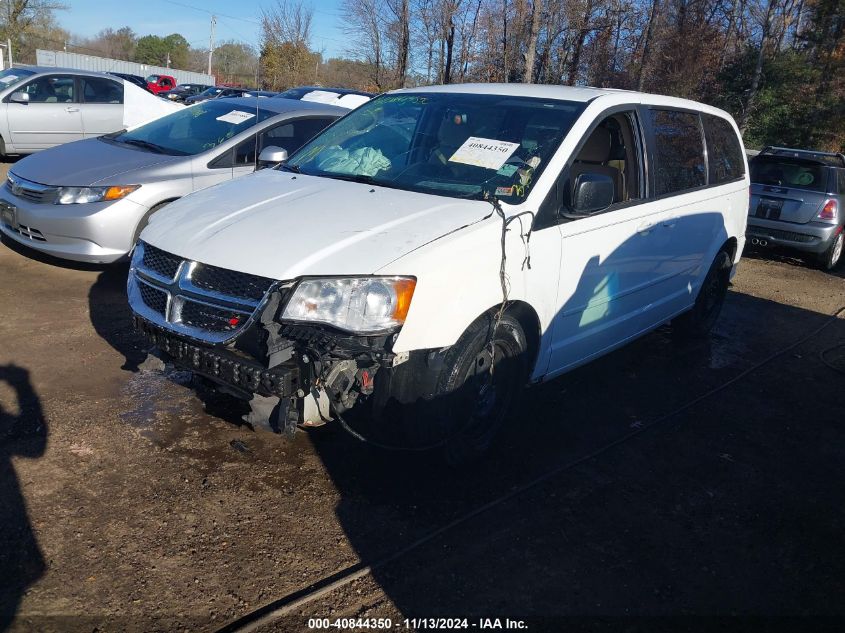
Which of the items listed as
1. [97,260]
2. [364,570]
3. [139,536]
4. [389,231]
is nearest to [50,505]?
[139,536]

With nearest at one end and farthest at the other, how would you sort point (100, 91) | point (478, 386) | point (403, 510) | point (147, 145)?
point (403, 510) < point (478, 386) < point (147, 145) < point (100, 91)

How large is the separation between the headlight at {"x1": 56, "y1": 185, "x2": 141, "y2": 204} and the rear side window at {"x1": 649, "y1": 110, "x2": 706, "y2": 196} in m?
4.25

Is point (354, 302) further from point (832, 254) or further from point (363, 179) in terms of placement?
point (832, 254)

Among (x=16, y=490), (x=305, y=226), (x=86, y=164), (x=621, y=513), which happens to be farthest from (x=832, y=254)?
(x=16, y=490)

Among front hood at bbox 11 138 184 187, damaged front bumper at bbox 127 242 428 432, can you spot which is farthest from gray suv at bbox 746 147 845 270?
damaged front bumper at bbox 127 242 428 432

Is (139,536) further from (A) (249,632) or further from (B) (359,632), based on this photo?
(B) (359,632)

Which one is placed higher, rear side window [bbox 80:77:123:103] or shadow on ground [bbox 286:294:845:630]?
rear side window [bbox 80:77:123:103]

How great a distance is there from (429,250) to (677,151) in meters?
2.91

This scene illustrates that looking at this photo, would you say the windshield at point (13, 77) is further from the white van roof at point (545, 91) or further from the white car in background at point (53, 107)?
the white van roof at point (545, 91)

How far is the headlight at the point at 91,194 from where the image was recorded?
621 centimetres

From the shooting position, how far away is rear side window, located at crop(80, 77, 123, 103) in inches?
500

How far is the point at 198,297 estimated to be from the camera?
3.45m

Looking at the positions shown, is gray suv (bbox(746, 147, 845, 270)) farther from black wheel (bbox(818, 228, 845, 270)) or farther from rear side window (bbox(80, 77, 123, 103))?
rear side window (bbox(80, 77, 123, 103))

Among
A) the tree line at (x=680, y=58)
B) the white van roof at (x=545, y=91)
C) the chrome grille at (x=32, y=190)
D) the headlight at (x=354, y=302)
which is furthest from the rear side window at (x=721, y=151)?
the tree line at (x=680, y=58)
